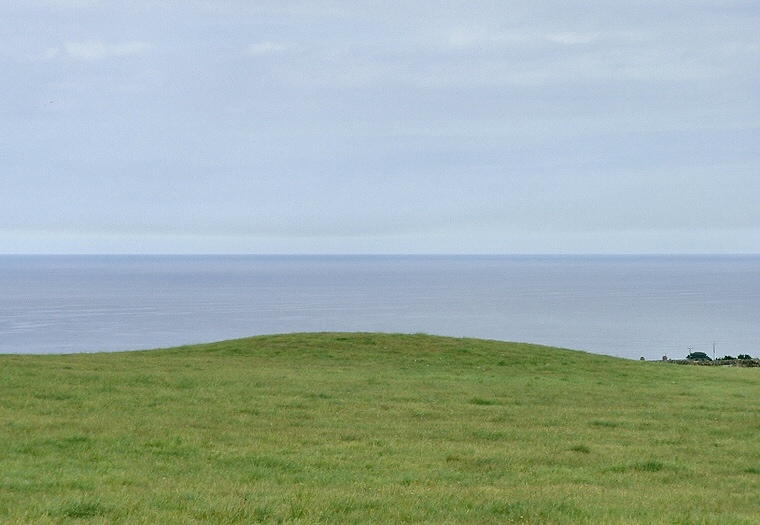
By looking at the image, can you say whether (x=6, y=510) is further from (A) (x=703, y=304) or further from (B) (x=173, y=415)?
(A) (x=703, y=304)

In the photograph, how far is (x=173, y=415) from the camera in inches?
810

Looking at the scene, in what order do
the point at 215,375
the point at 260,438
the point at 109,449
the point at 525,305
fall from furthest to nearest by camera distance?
the point at 525,305
the point at 215,375
the point at 260,438
the point at 109,449

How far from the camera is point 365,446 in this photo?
56.3ft

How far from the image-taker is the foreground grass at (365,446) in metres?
11.8

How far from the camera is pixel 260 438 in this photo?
58.4 ft

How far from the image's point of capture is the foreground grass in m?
11.8

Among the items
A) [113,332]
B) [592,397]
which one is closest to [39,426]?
[592,397]

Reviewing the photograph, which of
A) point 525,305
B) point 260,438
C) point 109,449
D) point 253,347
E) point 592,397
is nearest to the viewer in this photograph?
point 109,449

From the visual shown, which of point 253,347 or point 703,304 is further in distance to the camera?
point 703,304

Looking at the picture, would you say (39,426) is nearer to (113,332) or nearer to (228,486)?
(228,486)

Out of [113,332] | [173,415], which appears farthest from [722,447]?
[113,332]

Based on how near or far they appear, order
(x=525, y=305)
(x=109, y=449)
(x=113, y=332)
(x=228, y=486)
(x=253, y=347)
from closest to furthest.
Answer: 1. (x=228, y=486)
2. (x=109, y=449)
3. (x=253, y=347)
4. (x=113, y=332)
5. (x=525, y=305)

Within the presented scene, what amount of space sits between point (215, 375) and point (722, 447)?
59.3 feet

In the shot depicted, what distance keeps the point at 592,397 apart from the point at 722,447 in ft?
29.2
